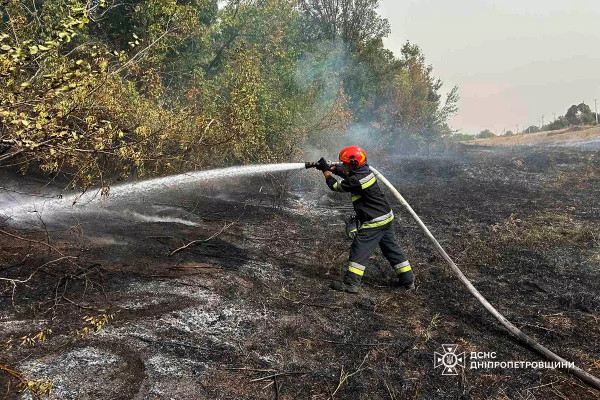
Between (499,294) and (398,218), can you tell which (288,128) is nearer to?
(398,218)

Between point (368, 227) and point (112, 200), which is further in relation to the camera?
point (112, 200)

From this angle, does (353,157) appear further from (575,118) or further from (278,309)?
(575,118)

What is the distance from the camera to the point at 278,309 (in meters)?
4.44

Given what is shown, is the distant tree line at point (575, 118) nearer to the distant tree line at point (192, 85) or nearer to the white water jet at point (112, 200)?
the distant tree line at point (192, 85)

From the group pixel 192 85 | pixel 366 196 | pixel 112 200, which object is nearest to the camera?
pixel 366 196

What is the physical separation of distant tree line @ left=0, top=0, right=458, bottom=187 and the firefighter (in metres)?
2.48

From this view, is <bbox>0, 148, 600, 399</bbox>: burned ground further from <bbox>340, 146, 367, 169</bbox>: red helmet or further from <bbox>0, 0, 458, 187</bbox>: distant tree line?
<bbox>340, 146, 367, 169</bbox>: red helmet

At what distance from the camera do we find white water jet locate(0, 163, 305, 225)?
7.05 m

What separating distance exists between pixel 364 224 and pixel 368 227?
2.8 inches

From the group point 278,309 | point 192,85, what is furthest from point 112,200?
point 192,85

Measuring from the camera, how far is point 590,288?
202 inches

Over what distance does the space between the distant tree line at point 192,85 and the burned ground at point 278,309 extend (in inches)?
53.7

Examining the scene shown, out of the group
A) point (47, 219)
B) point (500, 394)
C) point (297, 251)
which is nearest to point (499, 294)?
point (500, 394)

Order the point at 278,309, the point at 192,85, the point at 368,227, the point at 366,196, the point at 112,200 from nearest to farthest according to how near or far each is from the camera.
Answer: the point at 278,309 → the point at 368,227 → the point at 366,196 → the point at 112,200 → the point at 192,85
